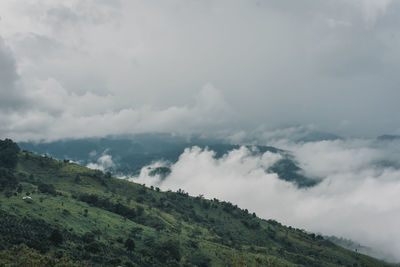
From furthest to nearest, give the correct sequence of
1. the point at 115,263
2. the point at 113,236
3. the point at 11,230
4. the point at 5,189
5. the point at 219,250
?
the point at 219,250, the point at 5,189, the point at 113,236, the point at 115,263, the point at 11,230

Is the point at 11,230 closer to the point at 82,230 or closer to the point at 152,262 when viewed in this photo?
the point at 82,230

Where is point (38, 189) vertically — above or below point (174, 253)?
above

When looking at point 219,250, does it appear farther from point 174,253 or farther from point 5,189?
point 5,189

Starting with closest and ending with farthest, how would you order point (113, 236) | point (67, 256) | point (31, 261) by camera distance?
point (31, 261) < point (67, 256) < point (113, 236)

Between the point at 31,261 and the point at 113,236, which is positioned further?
the point at 113,236

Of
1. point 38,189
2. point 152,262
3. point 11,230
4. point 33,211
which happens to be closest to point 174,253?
point 152,262

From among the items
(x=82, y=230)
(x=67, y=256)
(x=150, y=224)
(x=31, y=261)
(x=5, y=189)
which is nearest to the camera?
(x=31, y=261)

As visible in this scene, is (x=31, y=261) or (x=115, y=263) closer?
(x=31, y=261)

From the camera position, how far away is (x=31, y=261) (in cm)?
6688

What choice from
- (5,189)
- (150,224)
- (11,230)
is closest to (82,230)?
(11,230)

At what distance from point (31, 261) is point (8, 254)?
6.00m

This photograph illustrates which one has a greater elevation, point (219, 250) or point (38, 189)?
point (38, 189)

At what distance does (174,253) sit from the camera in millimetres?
138250

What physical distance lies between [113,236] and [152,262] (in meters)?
29.1
